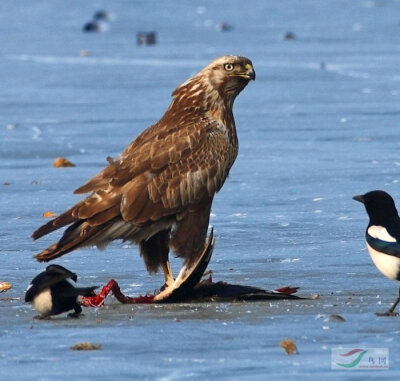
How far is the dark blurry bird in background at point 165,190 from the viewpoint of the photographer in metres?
7.93

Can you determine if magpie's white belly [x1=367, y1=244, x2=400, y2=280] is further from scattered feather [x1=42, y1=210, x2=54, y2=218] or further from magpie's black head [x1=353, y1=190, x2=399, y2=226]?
scattered feather [x1=42, y1=210, x2=54, y2=218]

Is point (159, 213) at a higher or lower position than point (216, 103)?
lower

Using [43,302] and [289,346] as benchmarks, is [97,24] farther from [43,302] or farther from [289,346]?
[289,346]

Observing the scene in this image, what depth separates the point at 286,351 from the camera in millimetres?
6352

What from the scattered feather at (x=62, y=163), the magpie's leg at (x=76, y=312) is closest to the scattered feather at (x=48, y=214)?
the scattered feather at (x=62, y=163)

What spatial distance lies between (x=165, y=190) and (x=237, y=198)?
12.2 ft

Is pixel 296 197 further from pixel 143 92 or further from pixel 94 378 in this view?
pixel 143 92

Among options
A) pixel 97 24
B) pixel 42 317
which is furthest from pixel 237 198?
pixel 97 24

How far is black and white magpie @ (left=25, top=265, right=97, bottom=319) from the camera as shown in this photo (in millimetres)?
7281

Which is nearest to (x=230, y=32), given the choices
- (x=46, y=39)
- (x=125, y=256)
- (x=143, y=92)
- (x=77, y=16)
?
(x=46, y=39)

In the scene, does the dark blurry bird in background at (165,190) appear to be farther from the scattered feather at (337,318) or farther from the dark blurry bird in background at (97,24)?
the dark blurry bird in background at (97,24)

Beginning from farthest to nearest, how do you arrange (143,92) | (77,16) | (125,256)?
(77,16) < (143,92) < (125,256)

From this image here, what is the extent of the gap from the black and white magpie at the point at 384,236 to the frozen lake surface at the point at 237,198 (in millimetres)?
247

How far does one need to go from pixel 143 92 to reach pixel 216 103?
41.4ft
